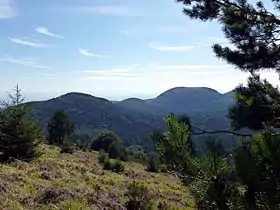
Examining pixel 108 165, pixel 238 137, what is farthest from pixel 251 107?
pixel 108 165

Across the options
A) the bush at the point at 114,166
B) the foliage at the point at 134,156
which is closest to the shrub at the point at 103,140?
the foliage at the point at 134,156

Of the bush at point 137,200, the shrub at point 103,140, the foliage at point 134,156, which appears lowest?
the foliage at point 134,156

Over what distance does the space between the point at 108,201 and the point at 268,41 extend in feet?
42.7

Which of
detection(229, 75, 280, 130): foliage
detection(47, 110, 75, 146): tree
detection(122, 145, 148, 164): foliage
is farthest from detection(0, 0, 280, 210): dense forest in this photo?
detection(47, 110, 75, 146): tree

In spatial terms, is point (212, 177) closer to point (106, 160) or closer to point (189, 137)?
point (189, 137)

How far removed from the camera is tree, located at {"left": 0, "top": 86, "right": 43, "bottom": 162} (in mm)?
27234

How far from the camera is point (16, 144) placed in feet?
90.6

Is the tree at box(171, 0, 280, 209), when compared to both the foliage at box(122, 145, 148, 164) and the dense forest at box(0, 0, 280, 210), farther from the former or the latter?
the foliage at box(122, 145, 148, 164)

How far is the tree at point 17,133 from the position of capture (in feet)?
89.4

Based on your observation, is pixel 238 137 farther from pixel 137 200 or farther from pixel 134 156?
pixel 134 156

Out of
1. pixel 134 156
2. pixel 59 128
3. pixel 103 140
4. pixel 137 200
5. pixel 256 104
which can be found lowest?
pixel 134 156

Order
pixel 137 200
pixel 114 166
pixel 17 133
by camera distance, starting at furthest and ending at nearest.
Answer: pixel 114 166 → pixel 17 133 → pixel 137 200

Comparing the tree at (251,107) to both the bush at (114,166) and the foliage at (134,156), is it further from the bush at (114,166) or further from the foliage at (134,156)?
the foliage at (134,156)

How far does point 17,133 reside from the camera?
A: 27734 mm
